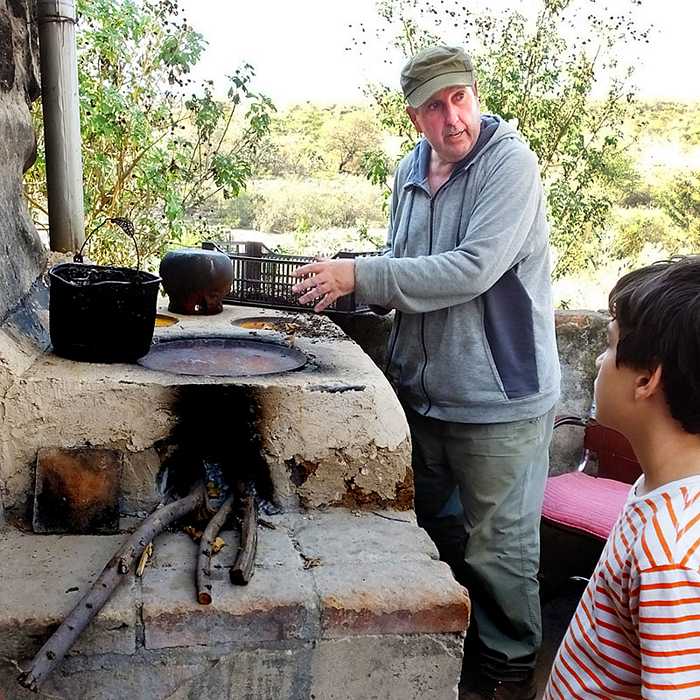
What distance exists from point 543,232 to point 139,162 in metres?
3.33

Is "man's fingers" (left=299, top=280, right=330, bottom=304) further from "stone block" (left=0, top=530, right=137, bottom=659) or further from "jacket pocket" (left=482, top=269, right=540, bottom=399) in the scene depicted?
"stone block" (left=0, top=530, right=137, bottom=659)

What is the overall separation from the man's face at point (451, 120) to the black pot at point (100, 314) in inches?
36.9

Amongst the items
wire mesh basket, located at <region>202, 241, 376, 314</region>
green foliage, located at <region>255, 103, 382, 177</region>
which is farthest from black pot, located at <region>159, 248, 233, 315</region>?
green foliage, located at <region>255, 103, 382, 177</region>

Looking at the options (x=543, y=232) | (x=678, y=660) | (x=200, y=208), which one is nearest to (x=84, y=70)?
(x=200, y=208)

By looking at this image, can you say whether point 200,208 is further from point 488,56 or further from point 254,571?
point 254,571

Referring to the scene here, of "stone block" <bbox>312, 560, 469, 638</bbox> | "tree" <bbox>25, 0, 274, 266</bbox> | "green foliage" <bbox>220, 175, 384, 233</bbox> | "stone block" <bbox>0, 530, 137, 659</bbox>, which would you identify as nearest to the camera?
"stone block" <bbox>0, 530, 137, 659</bbox>

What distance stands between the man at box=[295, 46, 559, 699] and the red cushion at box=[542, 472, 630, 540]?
1.38 feet

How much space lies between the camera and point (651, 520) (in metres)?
1.07

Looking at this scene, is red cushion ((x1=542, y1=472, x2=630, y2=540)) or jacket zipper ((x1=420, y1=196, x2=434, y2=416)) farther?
red cushion ((x1=542, y1=472, x2=630, y2=540))

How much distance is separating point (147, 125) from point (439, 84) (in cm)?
315

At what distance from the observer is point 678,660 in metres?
0.98

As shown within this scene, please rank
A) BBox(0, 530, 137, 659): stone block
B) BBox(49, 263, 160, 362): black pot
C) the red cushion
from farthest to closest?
the red cushion, BBox(49, 263, 160, 362): black pot, BBox(0, 530, 137, 659): stone block

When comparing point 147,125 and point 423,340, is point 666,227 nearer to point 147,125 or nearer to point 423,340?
point 147,125

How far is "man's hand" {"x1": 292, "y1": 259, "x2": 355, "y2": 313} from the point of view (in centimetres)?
208
